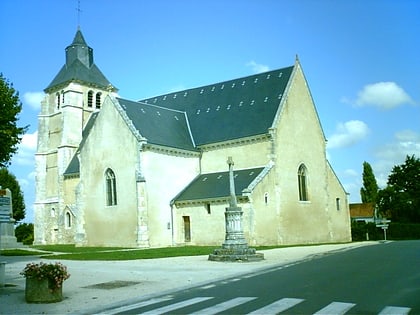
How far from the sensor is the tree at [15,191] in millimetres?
60938

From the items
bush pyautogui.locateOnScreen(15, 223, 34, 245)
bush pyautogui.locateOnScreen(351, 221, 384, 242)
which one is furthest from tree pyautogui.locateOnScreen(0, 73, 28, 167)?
bush pyautogui.locateOnScreen(15, 223, 34, 245)

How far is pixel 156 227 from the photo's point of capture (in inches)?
1296

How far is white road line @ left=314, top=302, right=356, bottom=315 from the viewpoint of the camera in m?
7.85

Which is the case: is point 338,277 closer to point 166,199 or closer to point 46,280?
point 46,280

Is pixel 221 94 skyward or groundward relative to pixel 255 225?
skyward

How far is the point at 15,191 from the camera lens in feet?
204

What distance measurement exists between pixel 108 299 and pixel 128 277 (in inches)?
168

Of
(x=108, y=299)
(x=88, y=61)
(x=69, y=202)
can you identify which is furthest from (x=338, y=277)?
(x=88, y=61)

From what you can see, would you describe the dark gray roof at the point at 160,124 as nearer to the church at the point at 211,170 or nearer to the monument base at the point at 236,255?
the church at the point at 211,170

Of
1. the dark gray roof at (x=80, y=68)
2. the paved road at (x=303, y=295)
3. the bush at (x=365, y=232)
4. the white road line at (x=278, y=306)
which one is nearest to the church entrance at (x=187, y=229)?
the bush at (x=365, y=232)

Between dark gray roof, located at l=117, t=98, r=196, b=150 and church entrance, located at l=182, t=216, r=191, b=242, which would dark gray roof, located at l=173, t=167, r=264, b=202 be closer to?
church entrance, located at l=182, t=216, r=191, b=242

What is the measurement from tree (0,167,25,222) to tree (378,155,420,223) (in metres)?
47.4

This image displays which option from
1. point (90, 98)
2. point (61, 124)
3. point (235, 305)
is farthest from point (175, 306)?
point (90, 98)

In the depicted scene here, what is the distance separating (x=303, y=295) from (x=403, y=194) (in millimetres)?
48299
